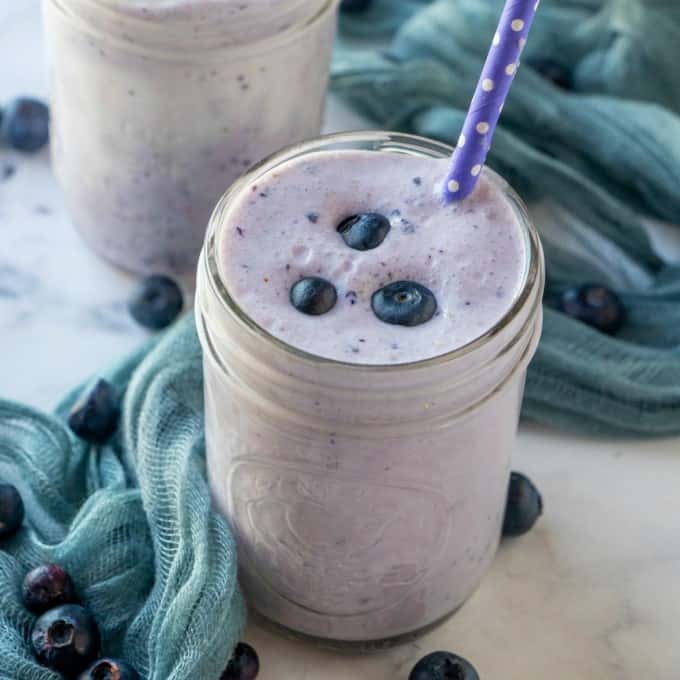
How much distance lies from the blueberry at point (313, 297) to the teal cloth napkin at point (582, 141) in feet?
1.11

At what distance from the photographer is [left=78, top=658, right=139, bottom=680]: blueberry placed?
940 millimetres

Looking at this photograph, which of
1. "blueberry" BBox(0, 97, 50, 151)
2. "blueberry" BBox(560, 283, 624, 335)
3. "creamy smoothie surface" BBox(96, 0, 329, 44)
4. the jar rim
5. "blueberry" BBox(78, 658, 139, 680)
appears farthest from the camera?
"blueberry" BBox(0, 97, 50, 151)

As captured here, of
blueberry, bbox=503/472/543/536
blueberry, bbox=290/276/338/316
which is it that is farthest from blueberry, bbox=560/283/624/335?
blueberry, bbox=290/276/338/316

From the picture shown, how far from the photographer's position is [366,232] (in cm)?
90

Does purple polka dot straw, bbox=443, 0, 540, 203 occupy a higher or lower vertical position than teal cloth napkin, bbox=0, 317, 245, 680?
higher

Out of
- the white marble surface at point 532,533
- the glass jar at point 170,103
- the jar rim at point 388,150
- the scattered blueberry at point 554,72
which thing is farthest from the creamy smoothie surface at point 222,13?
the scattered blueberry at point 554,72

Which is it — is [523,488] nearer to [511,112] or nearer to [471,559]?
[471,559]

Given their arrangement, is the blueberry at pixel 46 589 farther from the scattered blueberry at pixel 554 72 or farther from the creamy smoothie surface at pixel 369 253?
the scattered blueberry at pixel 554 72

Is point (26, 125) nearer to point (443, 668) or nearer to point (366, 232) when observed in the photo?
point (366, 232)

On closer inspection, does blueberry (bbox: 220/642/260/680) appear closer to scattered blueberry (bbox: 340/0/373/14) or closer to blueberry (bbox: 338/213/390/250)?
blueberry (bbox: 338/213/390/250)

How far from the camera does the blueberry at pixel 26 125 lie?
1368mm

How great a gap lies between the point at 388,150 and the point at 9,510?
38cm

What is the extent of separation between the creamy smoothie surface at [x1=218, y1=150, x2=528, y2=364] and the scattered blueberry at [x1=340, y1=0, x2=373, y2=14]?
1.86 ft

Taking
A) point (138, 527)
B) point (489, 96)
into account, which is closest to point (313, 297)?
point (489, 96)
